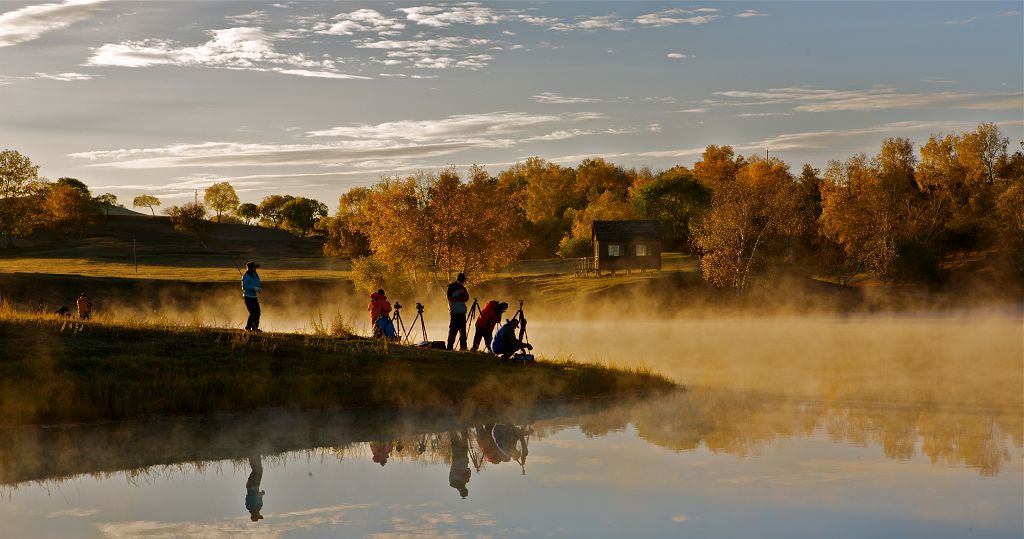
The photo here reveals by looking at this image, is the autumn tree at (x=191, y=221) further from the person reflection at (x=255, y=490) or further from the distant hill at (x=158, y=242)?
the person reflection at (x=255, y=490)

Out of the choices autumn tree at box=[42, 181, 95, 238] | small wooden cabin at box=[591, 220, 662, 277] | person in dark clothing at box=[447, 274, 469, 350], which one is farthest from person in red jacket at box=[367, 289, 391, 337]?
autumn tree at box=[42, 181, 95, 238]

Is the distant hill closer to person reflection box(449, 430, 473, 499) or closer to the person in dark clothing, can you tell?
the person in dark clothing

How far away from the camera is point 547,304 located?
7056cm

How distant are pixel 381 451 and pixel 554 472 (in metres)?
3.67

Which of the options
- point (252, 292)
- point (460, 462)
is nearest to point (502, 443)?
point (460, 462)

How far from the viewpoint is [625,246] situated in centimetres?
8875

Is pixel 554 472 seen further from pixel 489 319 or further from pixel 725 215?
pixel 725 215

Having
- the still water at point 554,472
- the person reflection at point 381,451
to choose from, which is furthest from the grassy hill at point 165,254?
the person reflection at point 381,451

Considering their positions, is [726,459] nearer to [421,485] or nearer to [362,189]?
[421,485]

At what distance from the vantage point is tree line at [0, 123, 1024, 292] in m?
71.3

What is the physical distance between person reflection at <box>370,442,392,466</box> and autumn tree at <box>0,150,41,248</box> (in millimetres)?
114381

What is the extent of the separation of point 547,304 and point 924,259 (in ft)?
101

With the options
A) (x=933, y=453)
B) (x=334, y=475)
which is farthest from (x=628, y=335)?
(x=334, y=475)

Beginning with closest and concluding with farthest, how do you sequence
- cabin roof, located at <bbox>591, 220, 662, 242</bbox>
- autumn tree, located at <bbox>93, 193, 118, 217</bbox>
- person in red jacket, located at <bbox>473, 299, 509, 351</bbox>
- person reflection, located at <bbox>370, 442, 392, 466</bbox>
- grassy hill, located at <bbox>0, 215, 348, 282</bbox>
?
→ person reflection, located at <bbox>370, 442, 392, 466</bbox>
person in red jacket, located at <bbox>473, 299, 509, 351</bbox>
cabin roof, located at <bbox>591, 220, 662, 242</bbox>
grassy hill, located at <bbox>0, 215, 348, 282</bbox>
autumn tree, located at <bbox>93, 193, 118, 217</bbox>
